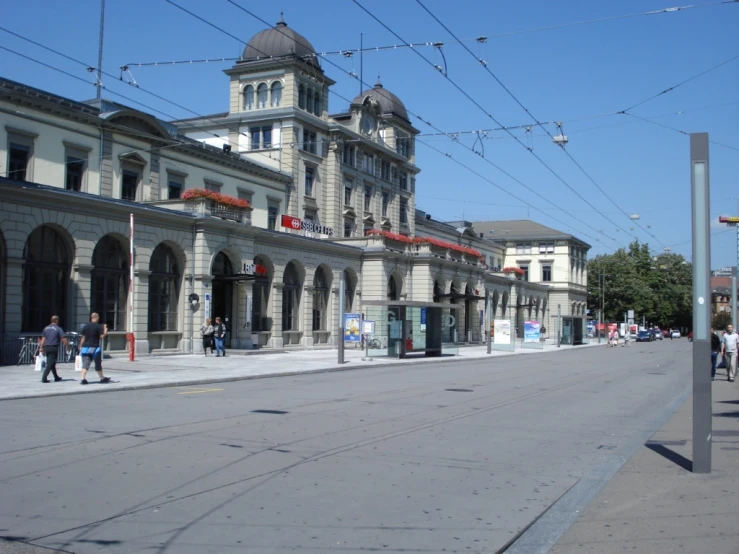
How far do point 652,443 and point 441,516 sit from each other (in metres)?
6.03

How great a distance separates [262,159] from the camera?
50.8 m

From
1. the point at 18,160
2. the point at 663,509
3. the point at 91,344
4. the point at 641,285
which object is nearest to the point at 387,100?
the point at 18,160

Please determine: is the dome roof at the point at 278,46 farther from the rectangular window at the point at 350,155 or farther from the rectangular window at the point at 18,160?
the rectangular window at the point at 18,160

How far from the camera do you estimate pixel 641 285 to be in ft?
359

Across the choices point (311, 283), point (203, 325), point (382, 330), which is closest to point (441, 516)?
point (203, 325)

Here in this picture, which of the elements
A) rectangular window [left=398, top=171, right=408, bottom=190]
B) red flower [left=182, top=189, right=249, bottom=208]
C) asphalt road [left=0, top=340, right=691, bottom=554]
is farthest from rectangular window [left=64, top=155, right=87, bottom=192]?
rectangular window [left=398, top=171, right=408, bottom=190]

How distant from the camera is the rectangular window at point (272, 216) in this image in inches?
1927

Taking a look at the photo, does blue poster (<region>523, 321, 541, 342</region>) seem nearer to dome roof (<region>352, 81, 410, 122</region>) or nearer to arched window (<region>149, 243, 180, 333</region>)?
dome roof (<region>352, 81, 410, 122</region>)

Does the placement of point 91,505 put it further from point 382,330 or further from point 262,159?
point 262,159

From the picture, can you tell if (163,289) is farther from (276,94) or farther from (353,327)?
(276,94)

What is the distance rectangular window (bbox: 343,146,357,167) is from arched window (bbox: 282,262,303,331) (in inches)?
539

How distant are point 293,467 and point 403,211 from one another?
183 ft

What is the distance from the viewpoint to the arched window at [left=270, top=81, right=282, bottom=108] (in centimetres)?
5084

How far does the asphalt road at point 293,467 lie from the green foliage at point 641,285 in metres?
96.9
